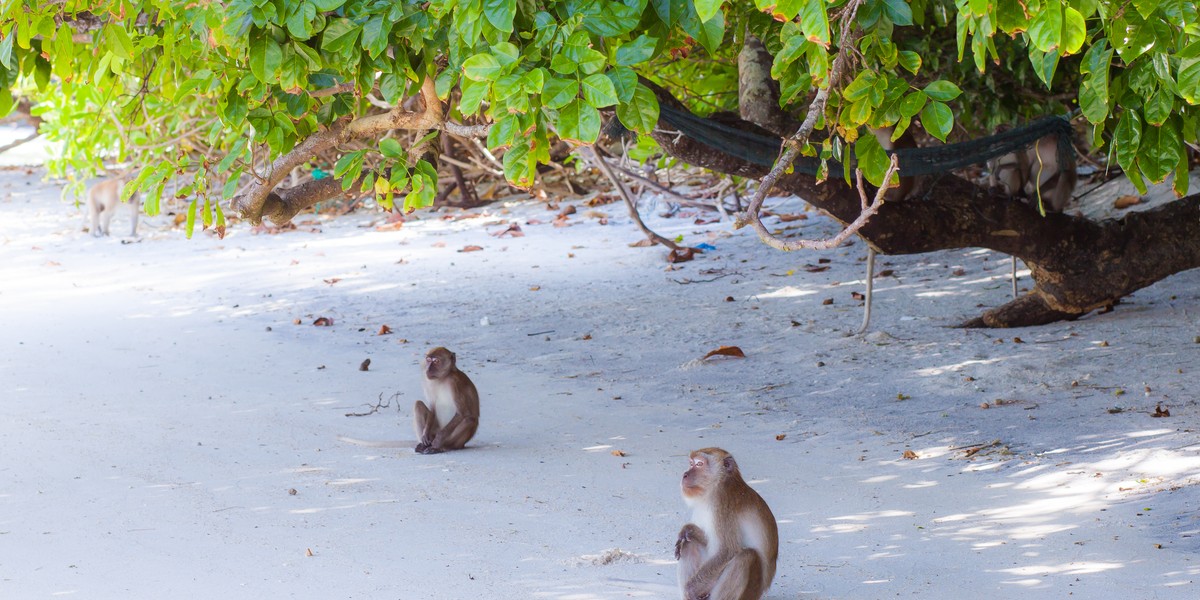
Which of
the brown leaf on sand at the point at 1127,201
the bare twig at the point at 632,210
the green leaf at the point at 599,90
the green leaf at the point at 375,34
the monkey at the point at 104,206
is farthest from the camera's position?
the monkey at the point at 104,206

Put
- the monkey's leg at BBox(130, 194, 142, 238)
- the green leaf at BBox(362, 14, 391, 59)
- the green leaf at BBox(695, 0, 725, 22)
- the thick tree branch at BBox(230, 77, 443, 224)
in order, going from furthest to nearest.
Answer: the monkey's leg at BBox(130, 194, 142, 238) < the thick tree branch at BBox(230, 77, 443, 224) < the green leaf at BBox(362, 14, 391, 59) < the green leaf at BBox(695, 0, 725, 22)

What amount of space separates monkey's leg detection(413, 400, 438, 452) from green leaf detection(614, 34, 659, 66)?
2770mm

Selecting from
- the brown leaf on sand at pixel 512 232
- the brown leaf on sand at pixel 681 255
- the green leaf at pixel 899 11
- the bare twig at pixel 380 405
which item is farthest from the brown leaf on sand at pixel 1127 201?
the green leaf at pixel 899 11

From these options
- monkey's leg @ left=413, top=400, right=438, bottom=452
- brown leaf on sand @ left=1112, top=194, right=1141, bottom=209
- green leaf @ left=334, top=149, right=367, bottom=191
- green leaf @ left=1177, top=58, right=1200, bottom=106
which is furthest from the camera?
brown leaf on sand @ left=1112, top=194, right=1141, bottom=209

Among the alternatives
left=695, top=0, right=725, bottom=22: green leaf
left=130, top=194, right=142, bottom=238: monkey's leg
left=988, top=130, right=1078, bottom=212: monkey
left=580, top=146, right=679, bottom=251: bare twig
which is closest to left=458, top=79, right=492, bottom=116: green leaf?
left=695, top=0, right=725, bottom=22: green leaf

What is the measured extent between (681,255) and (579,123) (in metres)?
6.92

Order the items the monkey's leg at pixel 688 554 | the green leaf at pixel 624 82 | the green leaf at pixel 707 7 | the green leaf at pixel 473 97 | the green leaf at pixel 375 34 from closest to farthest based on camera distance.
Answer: the green leaf at pixel 707 7, the green leaf at pixel 624 82, the green leaf at pixel 473 97, the monkey's leg at pixel 688 554, the green leaf at pixel 375 34

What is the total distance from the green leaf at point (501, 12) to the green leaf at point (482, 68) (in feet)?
0.29

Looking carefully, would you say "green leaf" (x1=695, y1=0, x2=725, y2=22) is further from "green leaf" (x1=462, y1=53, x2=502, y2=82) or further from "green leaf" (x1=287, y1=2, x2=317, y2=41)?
"green leaf" (x1=287, y1=2, x2=317, y2=41)

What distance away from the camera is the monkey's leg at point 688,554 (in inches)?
140

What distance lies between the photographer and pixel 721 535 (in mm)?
3602

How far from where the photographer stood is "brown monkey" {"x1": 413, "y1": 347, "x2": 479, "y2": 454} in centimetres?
565

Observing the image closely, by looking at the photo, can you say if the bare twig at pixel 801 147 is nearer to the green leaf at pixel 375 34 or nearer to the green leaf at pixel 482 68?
the green leaf at pixel 482 68

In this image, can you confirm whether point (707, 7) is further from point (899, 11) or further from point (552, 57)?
point (899, 11)
